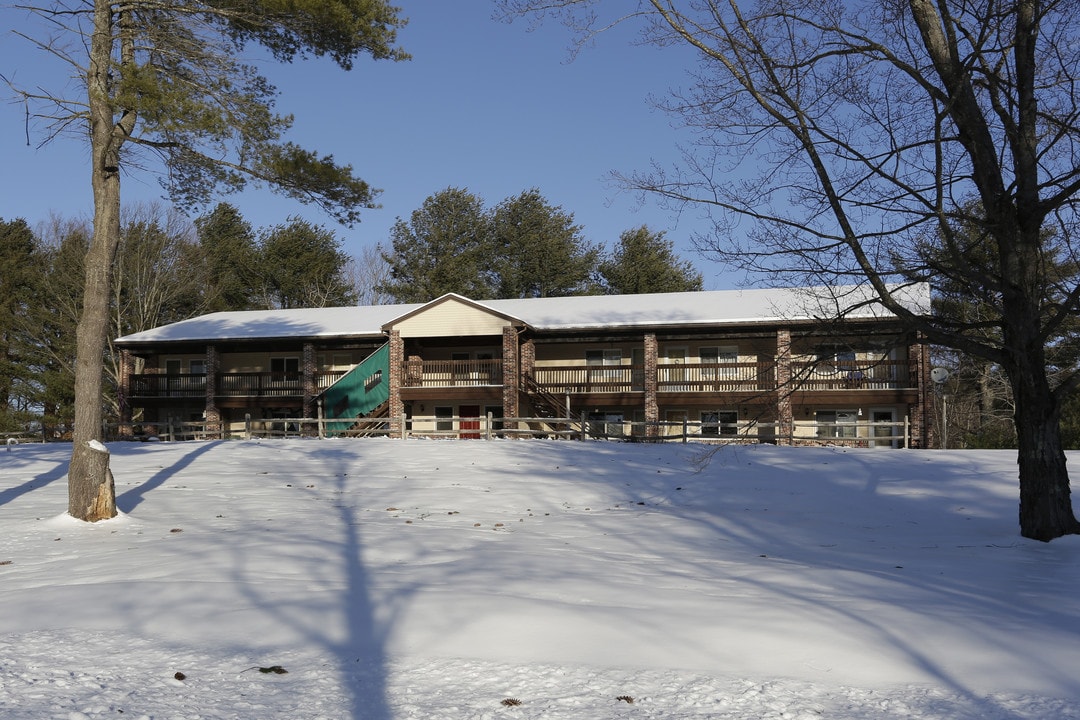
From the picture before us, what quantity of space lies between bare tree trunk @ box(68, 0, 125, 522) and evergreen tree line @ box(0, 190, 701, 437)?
33871mm

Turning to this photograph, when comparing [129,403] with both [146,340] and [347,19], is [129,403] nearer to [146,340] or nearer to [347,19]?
[146,340]

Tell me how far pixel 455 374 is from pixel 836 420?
14660mm

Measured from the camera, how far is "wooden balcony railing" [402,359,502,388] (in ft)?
115

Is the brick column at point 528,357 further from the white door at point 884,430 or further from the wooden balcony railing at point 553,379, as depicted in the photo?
the white door at point 884,430

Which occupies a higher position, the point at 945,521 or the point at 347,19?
the point at 347,19

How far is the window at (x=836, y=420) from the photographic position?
111 feet

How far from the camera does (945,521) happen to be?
15.4m

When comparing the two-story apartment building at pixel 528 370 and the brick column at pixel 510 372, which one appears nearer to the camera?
the two-story apartment building at pixel 528 370

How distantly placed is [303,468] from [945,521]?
→ 1355cm

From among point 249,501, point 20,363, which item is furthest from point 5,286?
point 249,501

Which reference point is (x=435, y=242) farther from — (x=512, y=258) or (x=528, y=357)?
(x=528, y=357)

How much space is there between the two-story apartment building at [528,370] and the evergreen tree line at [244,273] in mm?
10277

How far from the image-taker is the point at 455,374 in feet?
117

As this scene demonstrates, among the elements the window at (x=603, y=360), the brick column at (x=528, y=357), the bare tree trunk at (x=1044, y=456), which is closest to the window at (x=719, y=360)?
the window at (x=603, y=360)
